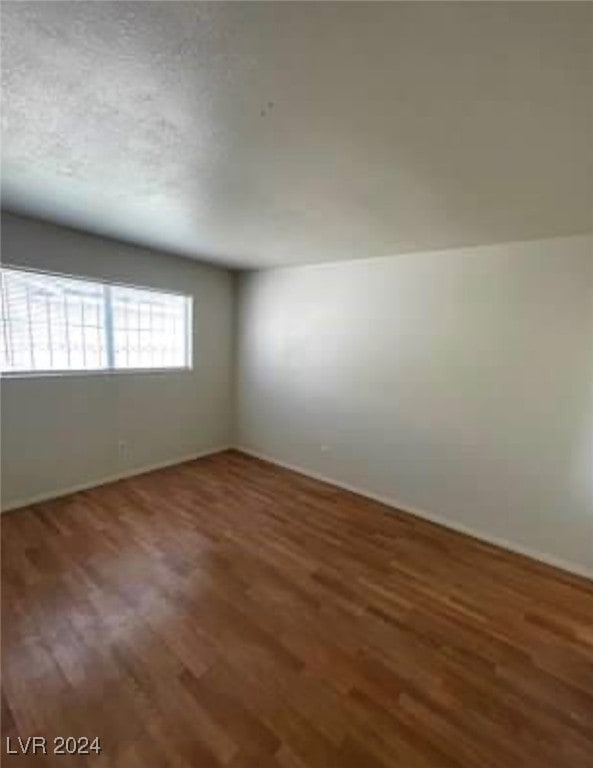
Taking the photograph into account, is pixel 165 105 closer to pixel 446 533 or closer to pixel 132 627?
pixel 132 627

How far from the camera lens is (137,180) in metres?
2.09

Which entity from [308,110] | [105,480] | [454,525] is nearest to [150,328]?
[105,480]

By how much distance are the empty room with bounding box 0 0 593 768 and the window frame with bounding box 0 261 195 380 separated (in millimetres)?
30

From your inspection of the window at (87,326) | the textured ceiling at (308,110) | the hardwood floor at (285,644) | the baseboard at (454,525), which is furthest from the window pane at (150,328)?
the baseboard at (454,525)

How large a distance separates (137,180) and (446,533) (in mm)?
3212

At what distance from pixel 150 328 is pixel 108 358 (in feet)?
1.91

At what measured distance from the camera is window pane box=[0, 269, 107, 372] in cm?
309

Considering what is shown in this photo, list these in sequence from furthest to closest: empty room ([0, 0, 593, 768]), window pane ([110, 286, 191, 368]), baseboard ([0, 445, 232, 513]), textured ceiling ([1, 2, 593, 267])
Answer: window pane ([110, 286, 191, 368])
baseboard ([0, 445, 232, 513])
empty room ([0, 0, 593, 768])
textured ceiling ([1, 2, 593, 267])

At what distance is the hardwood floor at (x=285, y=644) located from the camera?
57.7 inches

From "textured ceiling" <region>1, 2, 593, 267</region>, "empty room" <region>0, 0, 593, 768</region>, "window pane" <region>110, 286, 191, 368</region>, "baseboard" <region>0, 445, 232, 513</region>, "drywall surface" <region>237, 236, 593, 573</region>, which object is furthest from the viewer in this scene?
"window pane" <region>110, 286, 191, 368</region>

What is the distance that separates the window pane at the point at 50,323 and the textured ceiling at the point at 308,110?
0.79 metres

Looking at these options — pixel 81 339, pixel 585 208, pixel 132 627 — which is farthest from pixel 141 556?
pixel 585 208

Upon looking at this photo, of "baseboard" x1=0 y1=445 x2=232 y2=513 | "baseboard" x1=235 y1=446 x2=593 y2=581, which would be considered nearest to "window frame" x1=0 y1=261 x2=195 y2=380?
"baseboard" x1=0 y1=445 x2=232 y2=513

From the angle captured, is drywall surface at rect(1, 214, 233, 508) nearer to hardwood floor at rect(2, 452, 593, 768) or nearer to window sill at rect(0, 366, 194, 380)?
window sill at rect(0, 366, 194, 380)
